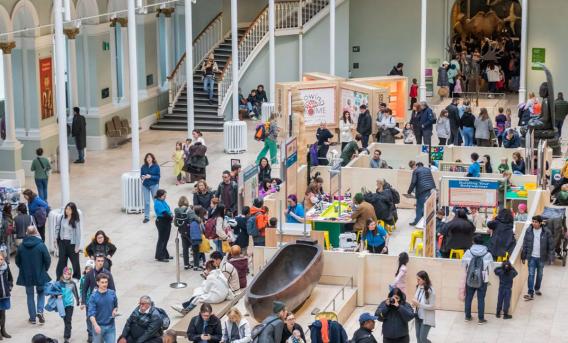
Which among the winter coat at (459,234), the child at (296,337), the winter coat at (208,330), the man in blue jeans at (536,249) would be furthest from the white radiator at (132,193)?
the child at (296,337)

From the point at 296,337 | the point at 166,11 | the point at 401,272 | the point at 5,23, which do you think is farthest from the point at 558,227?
the point at 166,11

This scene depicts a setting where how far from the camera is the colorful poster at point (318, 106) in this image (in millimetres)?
33000

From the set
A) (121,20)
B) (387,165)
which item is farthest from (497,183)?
(121,20)

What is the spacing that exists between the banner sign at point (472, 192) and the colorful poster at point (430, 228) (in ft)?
6.65

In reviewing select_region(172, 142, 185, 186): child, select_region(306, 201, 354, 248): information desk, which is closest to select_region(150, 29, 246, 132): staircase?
select_region(172, 142, 185, 186): child

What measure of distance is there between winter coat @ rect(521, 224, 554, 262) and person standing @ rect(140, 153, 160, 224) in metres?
7.79

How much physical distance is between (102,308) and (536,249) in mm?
7139

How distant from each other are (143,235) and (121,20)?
11.6 meters

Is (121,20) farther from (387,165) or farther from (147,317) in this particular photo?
(147,317)

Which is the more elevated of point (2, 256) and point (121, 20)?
point (121, 20)

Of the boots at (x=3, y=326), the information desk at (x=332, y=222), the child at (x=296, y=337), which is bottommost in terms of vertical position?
the boots at (x=3, y=326)

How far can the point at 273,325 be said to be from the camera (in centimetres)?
1589

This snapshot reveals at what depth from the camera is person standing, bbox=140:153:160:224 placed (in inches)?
973

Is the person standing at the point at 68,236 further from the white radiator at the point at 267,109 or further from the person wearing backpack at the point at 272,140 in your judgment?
the white radiator at the point at 267,109
